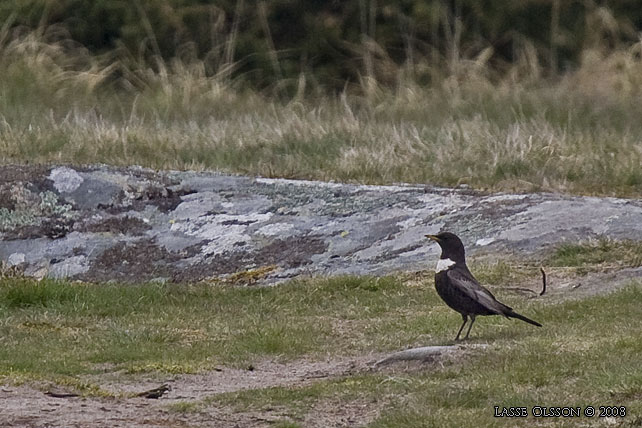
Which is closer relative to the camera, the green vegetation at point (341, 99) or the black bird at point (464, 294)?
the black bird at point (464, 294)

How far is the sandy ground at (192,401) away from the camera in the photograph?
16.4 ft

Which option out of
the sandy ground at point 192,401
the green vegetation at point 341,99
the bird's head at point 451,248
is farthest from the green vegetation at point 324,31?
the sandy ground at point 192,401

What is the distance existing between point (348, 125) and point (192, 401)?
7514mm

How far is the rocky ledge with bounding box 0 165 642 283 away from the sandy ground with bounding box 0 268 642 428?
222 centimetres

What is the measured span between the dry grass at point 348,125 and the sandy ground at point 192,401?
4.30m

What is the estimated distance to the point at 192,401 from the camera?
5395mm

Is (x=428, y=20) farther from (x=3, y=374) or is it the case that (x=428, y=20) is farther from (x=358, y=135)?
(x=3, y=374)

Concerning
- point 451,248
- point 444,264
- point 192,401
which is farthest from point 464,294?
point 192,401

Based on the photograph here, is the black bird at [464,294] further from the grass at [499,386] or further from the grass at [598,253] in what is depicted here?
the grass at [598,253]

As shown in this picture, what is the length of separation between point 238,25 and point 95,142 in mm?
10185

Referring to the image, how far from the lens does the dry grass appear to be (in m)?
10.6

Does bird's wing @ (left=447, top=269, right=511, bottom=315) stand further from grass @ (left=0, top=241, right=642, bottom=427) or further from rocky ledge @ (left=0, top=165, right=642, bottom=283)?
rocky ledge @ (left=0, top=165, right=642, bottom=283)

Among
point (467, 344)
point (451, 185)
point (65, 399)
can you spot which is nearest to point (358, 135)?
point (451, 185)

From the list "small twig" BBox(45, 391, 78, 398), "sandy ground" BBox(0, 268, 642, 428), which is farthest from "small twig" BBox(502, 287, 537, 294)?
"small twig" BBox(45, 391, 78, 398)
